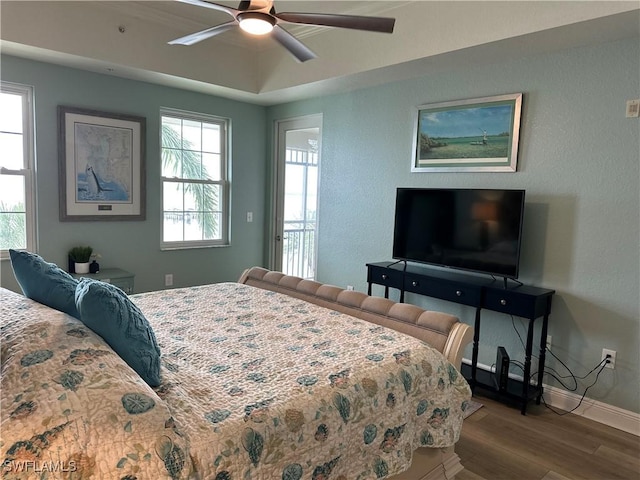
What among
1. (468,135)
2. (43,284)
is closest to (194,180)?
(468,135)

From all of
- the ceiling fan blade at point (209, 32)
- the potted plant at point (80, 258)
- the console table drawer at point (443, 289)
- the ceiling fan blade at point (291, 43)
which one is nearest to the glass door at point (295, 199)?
the console table drawer at point (443, 289)

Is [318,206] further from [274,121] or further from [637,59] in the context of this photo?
[637,59]

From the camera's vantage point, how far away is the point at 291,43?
2424 millimetres

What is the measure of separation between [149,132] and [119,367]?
137 inches

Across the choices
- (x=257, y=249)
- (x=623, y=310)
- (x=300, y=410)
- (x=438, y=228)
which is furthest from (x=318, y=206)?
(x=300, y=410)

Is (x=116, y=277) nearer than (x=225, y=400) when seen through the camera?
No

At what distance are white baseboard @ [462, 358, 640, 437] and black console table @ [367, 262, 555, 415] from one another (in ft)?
0.43

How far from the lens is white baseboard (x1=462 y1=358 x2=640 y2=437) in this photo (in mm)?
2676

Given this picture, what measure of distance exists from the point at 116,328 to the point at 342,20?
5.59 ft

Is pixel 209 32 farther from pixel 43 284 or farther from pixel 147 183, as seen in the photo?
pixel 147 183

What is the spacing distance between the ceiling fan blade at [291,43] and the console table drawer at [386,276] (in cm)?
176

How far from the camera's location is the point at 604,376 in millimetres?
2789

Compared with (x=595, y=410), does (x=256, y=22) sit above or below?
above

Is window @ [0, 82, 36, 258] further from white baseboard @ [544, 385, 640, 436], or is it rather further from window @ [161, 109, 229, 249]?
white baseboard @ [544, 385, 640, 436]
